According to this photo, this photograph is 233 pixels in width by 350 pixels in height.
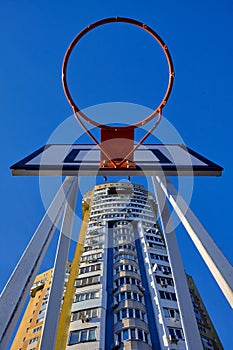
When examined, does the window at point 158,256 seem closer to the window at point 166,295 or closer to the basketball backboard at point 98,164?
the window at point 166,295

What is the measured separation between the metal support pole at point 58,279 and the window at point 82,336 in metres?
7.91

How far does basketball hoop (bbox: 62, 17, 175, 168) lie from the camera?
4.80m

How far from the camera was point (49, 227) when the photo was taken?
410cm

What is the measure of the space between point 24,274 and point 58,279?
1088mm

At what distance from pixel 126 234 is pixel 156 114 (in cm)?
1462

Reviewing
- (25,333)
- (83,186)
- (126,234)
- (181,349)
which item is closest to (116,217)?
(126,234)

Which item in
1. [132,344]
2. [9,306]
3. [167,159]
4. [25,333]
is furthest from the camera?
[25,333]

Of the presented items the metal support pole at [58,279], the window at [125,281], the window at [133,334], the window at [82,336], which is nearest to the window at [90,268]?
the window at [125,281]

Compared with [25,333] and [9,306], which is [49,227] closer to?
[9,306]

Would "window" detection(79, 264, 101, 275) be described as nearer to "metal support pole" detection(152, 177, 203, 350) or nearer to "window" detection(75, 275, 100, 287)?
"window" detection(75, 275, 100, 287)

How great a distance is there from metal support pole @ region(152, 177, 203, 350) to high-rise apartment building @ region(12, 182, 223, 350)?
1.71 m

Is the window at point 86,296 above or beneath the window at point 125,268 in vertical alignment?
beneath

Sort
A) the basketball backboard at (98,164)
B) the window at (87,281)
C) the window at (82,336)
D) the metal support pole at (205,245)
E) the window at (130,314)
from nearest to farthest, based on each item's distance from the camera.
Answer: the metal support pole at (205,245) → the basketball backboard at (98,164) → the window at (82,336) → the window at (130,314) → the window at (87,281)

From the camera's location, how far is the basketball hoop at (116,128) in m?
4.80
